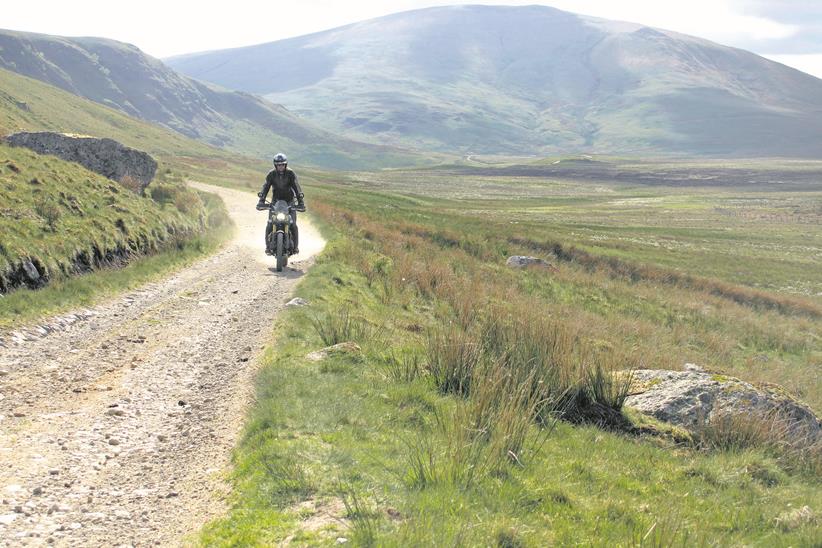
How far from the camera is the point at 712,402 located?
10352 mm

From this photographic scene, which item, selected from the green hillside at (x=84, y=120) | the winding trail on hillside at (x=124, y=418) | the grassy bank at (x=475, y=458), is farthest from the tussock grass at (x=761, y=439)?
the green hillside at (x=84, y=120)

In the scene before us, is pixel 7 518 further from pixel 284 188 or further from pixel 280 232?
pixel 284 188

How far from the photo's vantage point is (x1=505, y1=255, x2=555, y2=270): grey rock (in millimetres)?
36625

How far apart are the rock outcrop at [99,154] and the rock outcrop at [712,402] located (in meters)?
23.5

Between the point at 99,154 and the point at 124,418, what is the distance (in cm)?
2342

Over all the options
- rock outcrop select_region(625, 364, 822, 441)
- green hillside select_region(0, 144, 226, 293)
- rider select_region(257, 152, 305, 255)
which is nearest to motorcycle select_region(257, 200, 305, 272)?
rider select_region(257, 152, 305, 255)

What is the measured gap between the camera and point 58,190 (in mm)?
17641

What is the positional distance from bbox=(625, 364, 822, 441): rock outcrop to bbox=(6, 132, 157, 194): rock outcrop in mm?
23454

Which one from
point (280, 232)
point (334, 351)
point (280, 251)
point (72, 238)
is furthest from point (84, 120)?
point (334, 351)

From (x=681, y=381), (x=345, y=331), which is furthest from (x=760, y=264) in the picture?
(x=345, y=331)

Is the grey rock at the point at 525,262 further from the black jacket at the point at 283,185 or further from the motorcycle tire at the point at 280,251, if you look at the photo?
the motorcycle tire at the point at 280,251

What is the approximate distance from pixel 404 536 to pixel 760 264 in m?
55.8

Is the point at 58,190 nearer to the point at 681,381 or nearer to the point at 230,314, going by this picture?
the point at 230,314

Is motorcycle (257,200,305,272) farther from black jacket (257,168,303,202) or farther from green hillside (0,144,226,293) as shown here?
green hillside (0,144,226,293)
